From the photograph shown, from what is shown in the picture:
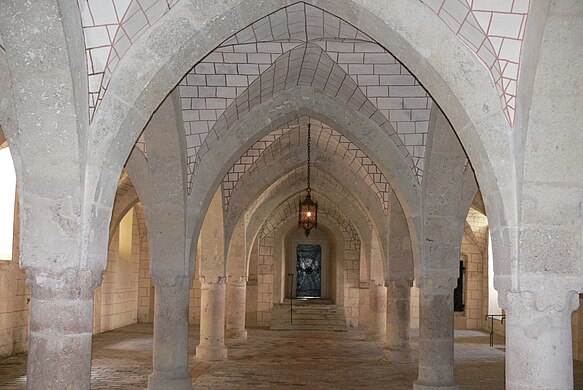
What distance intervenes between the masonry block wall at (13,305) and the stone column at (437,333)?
665cm

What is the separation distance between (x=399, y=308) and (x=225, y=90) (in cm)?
578

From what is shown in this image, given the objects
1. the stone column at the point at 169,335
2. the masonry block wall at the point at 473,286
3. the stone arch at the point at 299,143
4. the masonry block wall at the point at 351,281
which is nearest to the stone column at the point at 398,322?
the stone arch at the point at 299,143

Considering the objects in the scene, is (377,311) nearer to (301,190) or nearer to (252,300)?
(301,190)

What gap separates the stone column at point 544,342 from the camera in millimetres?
4199

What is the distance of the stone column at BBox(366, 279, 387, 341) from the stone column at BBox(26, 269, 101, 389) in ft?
37.0

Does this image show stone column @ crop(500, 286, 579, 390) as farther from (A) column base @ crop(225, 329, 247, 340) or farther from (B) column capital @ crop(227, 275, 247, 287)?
(A) column base @ crop(225, 329, 247, 340)

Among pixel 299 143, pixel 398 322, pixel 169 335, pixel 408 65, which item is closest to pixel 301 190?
pixel 299 143

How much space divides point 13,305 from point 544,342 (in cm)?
937

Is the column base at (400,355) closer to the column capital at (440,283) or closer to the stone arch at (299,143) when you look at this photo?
the stone arch at (299,143)

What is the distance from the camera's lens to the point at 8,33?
4.04 meters

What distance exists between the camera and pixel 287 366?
11320mm

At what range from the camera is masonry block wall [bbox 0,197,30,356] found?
1098 centimetres

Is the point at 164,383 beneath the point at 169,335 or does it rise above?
beneath

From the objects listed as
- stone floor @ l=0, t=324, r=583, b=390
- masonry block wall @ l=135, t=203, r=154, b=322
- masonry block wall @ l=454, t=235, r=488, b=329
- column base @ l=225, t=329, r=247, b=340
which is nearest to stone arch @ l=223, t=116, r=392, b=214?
stone floor @ l=0, t=324, r=583, b=390
